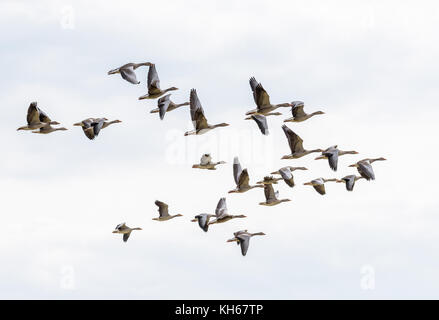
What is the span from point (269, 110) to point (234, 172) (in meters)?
4.59

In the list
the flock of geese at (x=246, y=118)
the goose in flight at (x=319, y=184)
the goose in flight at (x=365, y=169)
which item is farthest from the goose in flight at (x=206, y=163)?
the goose in flight at (x=365, y=169)

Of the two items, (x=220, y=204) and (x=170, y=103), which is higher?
(x=170, y=103)

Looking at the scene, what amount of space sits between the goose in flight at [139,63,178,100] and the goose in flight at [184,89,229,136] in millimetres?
A: 2982

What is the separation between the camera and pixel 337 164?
56094 mm

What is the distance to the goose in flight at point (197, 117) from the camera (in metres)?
57.9

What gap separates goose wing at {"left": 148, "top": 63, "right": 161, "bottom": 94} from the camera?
60.2m

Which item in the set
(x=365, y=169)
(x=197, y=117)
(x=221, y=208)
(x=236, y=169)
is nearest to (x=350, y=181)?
(x=365, y=169)

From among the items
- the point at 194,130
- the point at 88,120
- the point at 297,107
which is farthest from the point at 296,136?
Result: the point at 88,120

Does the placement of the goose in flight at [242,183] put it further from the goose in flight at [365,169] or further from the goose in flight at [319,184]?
the goose in flight at [365,169]

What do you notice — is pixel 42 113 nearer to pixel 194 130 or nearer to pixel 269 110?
pixel 194 130

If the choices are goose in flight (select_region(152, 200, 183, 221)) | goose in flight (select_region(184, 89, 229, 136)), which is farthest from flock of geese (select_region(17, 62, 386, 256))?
goose in flight (select_region(152, 200, 183, 221))

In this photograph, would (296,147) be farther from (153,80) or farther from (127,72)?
(127,72)

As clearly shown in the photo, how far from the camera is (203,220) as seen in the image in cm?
5800

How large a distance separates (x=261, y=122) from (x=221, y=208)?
19.7 feet
